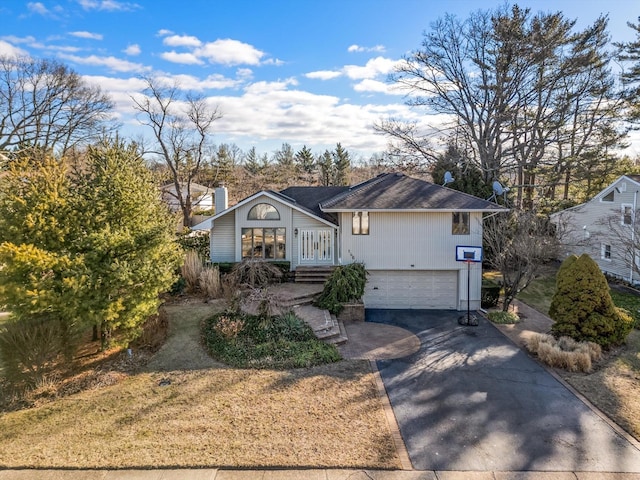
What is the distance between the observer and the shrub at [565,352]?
9.80 metres

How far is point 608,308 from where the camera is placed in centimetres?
1120

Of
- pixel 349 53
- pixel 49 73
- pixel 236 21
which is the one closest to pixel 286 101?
pixel 349 53

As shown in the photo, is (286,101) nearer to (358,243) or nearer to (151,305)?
(358,243)

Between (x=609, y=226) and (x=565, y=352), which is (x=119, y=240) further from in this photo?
(x=609, y=226)

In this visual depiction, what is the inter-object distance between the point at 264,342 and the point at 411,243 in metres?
7.62

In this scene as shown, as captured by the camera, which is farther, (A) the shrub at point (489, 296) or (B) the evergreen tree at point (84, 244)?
(A) the shrub at point (489, 296)

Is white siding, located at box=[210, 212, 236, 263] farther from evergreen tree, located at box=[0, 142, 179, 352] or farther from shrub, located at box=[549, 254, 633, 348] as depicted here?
shrub, located at box=[549, 254, 633, 348]

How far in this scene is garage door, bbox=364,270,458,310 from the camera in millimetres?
15477

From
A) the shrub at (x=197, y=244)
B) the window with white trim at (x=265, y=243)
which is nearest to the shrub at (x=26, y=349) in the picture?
the window with white trim at (x=265, y=243)

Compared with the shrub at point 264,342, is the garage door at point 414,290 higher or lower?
higher

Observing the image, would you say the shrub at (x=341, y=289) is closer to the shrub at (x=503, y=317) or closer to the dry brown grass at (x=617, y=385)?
the shrub at (x=503, y=317)

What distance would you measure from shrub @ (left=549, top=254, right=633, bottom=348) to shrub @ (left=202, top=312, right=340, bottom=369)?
24.7 feet

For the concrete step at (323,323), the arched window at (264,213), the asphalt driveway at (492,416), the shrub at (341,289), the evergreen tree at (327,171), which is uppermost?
the evergreen tree at (327,171)

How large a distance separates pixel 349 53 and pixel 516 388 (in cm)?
1659
